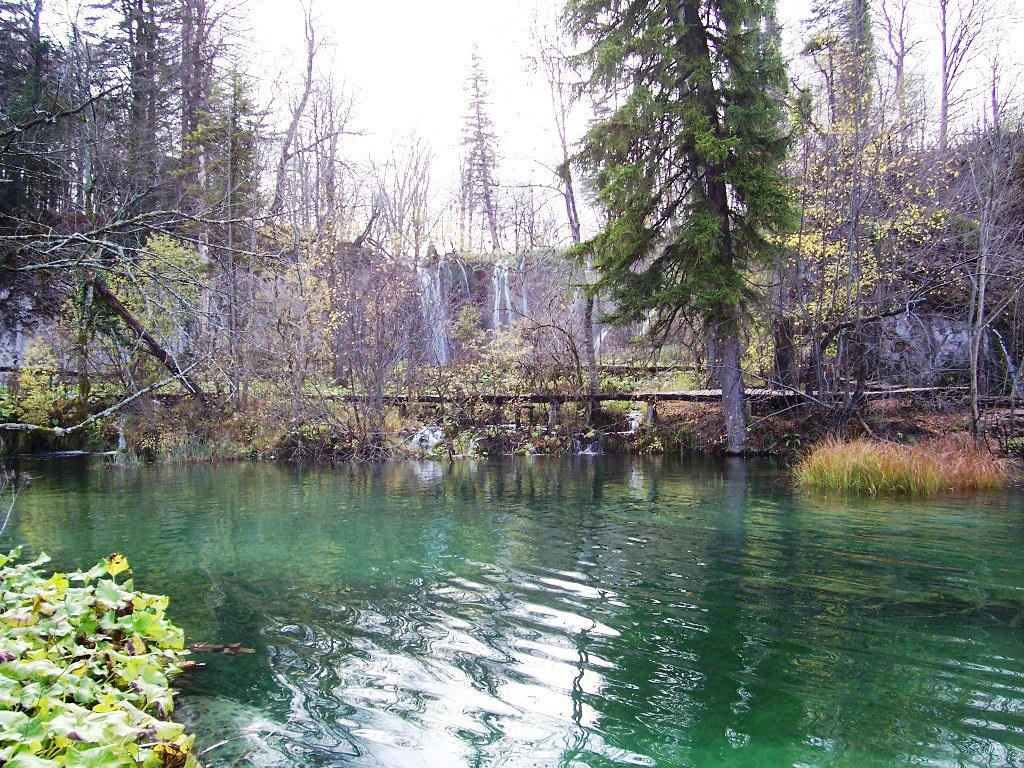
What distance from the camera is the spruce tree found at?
14.8 m

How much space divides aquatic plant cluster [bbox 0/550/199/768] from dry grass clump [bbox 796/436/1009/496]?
9.34m

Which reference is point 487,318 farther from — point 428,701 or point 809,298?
point 428,701

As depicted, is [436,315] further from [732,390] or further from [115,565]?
[115,565]

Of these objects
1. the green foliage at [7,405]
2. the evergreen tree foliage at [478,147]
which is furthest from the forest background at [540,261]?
the evergreen tree foliage at [478,147]

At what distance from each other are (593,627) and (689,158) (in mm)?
13122

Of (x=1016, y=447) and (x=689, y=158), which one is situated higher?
(x=689, y=158)

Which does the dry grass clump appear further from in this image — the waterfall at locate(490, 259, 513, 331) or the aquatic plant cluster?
the waterfall at locate(490, 259, 513, 331)

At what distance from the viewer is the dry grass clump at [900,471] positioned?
1020cm

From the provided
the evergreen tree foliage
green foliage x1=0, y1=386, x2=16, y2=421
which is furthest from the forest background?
the evergreen tree foliage

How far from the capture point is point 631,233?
51.5 ft

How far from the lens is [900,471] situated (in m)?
10.2

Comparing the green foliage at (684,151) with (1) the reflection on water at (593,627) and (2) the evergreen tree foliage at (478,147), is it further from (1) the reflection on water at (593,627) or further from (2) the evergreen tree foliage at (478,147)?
(2) the evergreen tree foliage at (478,147)

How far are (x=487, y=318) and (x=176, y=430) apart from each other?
14768 millimetres

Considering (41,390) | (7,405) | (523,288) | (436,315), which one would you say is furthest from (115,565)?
(523,288)
